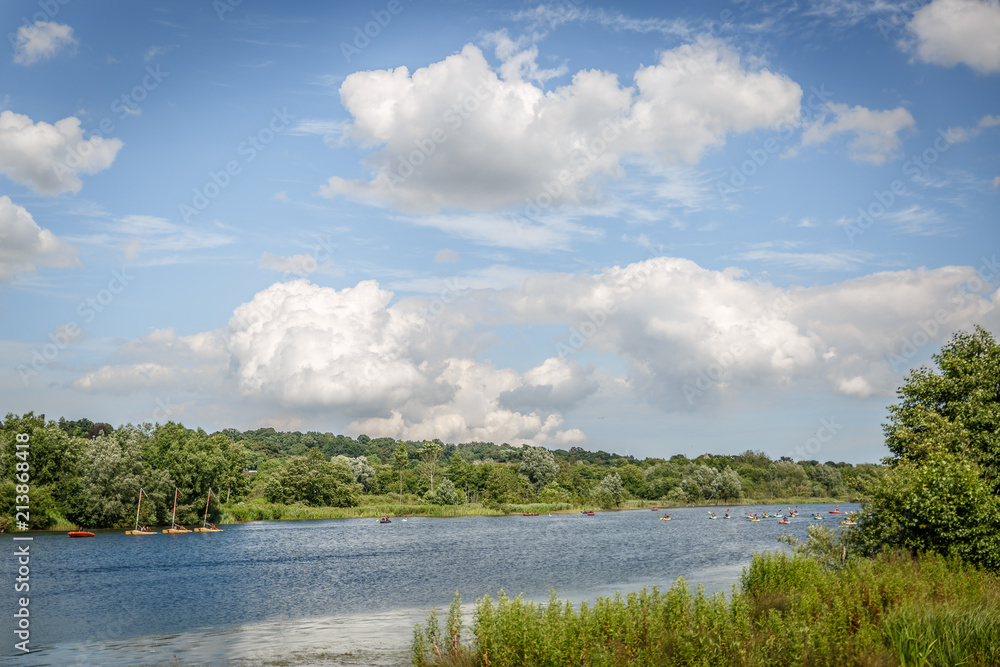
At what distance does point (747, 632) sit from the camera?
532 inches

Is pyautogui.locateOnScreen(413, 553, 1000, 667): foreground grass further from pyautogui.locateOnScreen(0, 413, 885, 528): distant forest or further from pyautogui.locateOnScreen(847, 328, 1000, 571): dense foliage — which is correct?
pyautogui.locateOnScreen(0, 413, 885, 528): distant forest

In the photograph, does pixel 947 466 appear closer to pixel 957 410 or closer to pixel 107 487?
pixel 957 410

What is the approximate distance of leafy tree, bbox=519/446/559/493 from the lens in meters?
152

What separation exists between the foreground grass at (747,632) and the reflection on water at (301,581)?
10.1 meters

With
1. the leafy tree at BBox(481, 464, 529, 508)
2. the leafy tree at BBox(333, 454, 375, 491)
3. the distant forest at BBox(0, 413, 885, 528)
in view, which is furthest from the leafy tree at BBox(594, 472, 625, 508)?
the leafy tree at BBox(333, 454, 375, 491)

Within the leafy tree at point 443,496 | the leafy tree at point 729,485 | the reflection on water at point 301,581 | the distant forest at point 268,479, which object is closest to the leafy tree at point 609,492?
the distant forest at point 268,479

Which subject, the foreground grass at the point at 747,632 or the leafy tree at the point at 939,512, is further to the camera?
the leafy tree at the point at 939,512

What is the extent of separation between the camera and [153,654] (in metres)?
25.4

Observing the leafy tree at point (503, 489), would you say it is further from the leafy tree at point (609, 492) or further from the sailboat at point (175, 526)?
the sailboat at point (175, 526)

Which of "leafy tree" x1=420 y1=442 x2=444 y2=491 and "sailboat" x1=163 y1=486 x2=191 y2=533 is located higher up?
"leafy tree" x1=420 y1=442 x2=444 y2=491

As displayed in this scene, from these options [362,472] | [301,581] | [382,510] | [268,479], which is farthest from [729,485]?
[301,581]

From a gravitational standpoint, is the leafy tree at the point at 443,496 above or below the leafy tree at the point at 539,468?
below

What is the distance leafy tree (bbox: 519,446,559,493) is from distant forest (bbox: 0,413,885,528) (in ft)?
0.75

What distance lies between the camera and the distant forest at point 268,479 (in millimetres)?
82625
